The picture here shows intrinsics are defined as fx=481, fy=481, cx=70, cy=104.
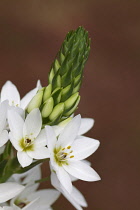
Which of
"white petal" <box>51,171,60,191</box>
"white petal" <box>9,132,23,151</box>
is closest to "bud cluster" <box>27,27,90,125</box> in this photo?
"white petal" <box>9,132,23,151</box>

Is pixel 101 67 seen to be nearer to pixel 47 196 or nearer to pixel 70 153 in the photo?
pixel 47 196

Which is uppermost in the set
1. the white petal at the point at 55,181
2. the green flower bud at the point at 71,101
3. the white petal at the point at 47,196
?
the green flower bud at the point at 71,101

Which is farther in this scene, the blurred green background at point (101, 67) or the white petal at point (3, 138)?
the blurred green background at point (101, 67)

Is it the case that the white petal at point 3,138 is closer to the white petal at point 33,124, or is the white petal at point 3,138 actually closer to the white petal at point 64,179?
the white petal at point 33,124

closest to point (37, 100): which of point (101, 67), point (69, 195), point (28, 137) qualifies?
point (28, 137)

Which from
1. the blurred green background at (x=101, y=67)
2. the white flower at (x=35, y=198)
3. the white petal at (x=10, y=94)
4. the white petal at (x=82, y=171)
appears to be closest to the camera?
the white petal at (x=82, y=171)

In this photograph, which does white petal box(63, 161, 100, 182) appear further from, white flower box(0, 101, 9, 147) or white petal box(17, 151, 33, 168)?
white flower box(0, 101, 9, 147)

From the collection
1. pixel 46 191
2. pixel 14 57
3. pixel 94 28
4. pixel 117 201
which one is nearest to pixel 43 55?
pixel 14 57

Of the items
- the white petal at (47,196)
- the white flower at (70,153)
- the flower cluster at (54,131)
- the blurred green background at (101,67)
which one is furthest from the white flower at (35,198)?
the blurred green background at (101,67)

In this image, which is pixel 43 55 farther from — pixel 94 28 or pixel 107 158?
pixel 107 158
